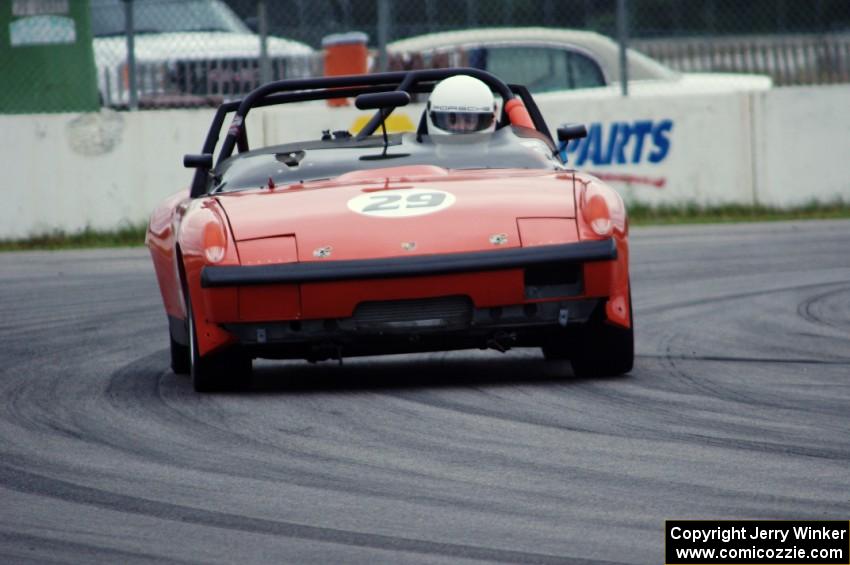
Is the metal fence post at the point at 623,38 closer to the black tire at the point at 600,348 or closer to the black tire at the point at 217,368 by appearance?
the black tire at the point at 600,348

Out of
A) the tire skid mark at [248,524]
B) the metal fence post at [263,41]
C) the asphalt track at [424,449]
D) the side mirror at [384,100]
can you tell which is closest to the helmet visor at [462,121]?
the side mirror at [384,100]

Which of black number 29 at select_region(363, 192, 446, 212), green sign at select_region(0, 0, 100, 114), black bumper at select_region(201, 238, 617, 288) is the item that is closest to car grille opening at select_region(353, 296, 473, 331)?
black bumper at select_region(201, 238, 617, 288)

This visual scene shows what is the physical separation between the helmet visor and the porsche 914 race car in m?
0.86

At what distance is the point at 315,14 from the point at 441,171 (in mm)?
9217

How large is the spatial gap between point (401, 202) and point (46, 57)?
10.3 metres

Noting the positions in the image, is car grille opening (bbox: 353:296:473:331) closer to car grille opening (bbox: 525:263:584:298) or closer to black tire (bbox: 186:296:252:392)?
car grille opening (bbox: 525:263:584:298)

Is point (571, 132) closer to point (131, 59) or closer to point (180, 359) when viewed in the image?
point (180, 359)

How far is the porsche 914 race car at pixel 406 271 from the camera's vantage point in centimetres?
633

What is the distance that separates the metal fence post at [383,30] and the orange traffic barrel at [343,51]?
0.22 meters

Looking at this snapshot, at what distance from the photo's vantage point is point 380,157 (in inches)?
296

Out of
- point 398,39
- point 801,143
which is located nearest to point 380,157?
point 801,143

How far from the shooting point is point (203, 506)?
4590 millimetres

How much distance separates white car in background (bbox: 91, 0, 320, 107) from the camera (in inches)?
623

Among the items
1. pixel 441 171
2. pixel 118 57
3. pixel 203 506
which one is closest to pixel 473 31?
pixel 118 57
